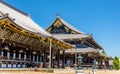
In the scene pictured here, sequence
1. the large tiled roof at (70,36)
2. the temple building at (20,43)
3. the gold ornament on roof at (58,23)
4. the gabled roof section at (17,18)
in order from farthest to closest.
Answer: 1. the gold ornament on roof at (58,23)
2. the large tiled roof at (70,36)
3. the gabled roof section at (17,18)
4. the temple building at (20,43)

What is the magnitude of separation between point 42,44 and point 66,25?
1727cm

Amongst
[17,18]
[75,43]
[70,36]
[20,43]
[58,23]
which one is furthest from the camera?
[58,23]

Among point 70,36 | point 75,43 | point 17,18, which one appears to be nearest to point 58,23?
point 70,36

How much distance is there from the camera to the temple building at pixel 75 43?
1561 inches

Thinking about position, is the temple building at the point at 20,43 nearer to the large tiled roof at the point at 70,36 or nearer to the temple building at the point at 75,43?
the temple building at the point at 75,43

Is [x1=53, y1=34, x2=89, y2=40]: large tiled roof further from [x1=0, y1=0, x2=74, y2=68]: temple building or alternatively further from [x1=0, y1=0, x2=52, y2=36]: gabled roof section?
[x1=0, y1=0, x2=74, y2=68]: temple building

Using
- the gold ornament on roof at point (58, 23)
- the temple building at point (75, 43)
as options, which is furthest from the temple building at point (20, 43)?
the gold ornament on roof at point (58, 23)

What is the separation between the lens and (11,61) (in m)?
23.2

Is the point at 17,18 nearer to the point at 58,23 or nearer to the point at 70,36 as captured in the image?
the point at 70,36

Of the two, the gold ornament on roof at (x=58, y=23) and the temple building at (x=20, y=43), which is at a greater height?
the gold ornament on roof at (x=58, y=23)

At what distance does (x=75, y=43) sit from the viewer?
138ft

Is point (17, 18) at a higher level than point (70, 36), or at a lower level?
higher

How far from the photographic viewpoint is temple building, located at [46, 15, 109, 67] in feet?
130

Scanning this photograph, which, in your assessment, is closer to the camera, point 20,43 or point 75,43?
point 20,43
